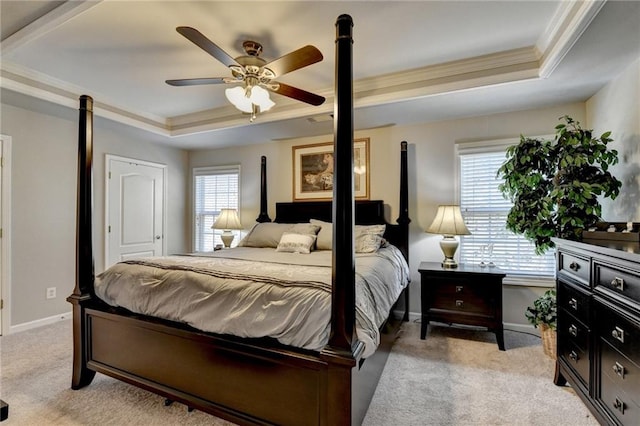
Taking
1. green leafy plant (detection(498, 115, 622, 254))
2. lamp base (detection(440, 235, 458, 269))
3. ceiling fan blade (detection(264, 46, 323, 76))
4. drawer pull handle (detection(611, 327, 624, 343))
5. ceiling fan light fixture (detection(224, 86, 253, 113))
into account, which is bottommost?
drawer pull handle (detection(611, 327, 624, 343))

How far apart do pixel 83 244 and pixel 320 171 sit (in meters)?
2.77

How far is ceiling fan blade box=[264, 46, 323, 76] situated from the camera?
73.9 inches

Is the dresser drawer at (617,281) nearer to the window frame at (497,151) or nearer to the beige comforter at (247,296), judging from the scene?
the beige comforter at (247,296)

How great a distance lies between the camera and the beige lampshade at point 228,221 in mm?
4402

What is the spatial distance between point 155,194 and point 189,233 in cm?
91

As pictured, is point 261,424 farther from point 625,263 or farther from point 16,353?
point 16,353

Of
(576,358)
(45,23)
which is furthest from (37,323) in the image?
(576,358)

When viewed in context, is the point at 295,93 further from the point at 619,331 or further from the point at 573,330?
the point at 573,330

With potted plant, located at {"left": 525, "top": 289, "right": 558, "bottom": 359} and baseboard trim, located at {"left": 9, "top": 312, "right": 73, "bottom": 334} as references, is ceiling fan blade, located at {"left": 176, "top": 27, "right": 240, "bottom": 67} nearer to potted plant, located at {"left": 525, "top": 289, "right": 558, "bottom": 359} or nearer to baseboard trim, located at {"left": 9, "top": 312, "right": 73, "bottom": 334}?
potted plant, located at {"left": 525, "top": 289, "right": 558, "bottom": 359}

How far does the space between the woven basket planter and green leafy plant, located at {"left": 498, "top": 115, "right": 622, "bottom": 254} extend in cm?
67

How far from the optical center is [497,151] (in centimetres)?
337

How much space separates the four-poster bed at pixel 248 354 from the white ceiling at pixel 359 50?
687 mm

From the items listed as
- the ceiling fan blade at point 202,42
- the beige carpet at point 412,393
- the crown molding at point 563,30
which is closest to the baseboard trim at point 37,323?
the beige carpet at point 412,393

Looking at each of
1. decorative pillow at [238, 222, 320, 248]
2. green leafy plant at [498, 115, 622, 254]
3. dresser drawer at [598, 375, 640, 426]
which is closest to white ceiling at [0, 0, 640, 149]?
green leafy plant at [498, 115, 622, 254]
